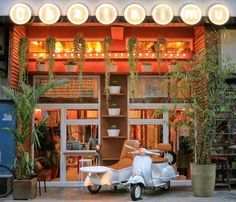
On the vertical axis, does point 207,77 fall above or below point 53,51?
below

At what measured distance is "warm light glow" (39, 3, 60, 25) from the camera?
979 centimetres

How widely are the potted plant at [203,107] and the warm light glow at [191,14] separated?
0.77 metres

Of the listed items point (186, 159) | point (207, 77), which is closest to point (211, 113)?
point (207, 77)

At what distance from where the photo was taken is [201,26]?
34.1 ft

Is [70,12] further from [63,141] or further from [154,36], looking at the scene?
[63,141]

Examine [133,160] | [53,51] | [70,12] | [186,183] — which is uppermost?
[70,12]

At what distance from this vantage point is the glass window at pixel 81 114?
11.6 meters

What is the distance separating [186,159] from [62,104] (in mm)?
3735

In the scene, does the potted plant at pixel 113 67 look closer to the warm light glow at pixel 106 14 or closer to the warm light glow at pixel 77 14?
the warm light glow at pixel 106 14

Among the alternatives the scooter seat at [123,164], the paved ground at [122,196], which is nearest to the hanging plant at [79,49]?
the scooter seat at [123,164]

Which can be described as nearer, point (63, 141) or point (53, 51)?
point (53, 51)

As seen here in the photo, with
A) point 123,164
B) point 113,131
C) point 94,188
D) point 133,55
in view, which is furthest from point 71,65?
point 94,188

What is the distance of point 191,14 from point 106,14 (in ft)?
6.48

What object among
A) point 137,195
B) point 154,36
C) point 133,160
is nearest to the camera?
point 137,195
